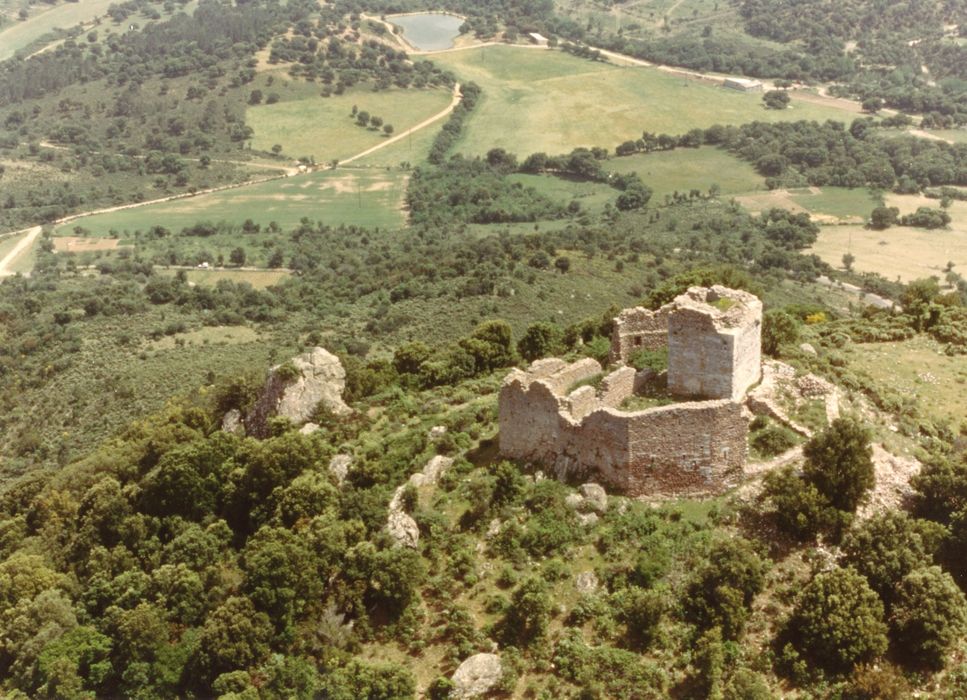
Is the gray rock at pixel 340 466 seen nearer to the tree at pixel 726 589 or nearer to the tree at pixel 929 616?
the tree at pixel 726 589

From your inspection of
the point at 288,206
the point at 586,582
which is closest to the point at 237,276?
the point at 288,206

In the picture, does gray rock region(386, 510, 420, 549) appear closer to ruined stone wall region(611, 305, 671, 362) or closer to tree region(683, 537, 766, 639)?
tree region(683, 537, 766, 639)

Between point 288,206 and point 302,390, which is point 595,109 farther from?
point 302,390

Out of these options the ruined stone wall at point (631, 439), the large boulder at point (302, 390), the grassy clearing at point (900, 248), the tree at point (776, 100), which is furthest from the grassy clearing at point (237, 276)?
the tree at point (776, 100)

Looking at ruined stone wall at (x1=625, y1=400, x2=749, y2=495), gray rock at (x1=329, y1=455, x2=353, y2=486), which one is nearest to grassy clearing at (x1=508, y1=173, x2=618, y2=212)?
gray rock at (x1=329, y1=455, x2=353, y2=486)

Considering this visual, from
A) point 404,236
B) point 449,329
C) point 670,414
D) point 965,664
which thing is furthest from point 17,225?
point 965,664

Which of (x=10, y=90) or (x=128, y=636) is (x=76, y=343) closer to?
(x=128, y=636)
